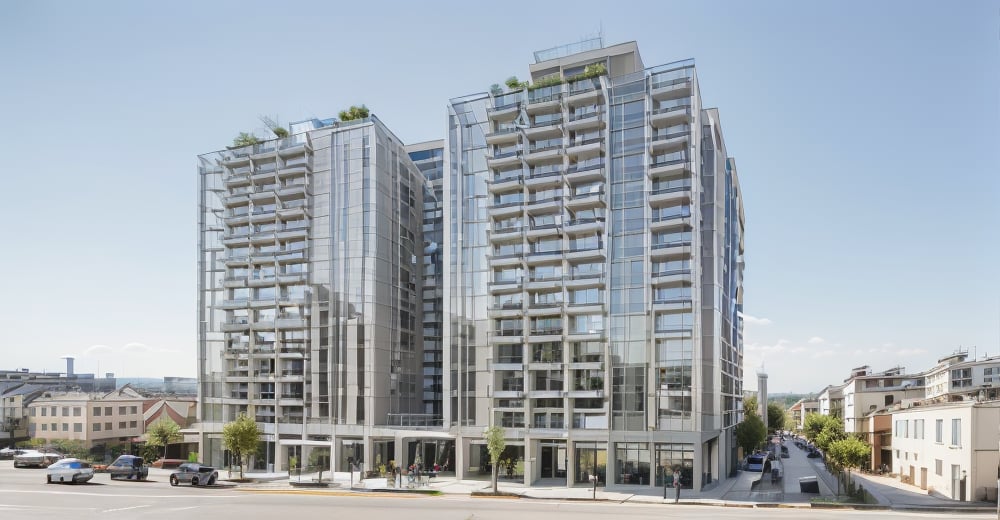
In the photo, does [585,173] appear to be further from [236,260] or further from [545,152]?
[236,260]

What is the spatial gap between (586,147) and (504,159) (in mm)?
8047

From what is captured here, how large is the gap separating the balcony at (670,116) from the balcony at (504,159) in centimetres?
1278

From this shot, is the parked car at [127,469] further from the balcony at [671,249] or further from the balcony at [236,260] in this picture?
the balcony at [671,249]

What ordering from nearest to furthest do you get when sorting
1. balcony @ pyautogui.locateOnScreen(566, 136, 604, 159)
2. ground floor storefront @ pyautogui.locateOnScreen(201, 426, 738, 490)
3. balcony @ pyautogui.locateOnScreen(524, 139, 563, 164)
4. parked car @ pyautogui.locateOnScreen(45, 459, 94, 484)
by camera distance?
parked car @ pyautogui.locateOnScreen(45, 459, 94, 484) → ground floor storefront @ pyautogui.locateOnScreen(201, 426, 738, 490) → balcony @ pyautogui.locateOnScreen(566, 136, 604, 159) → balcony @ pyautogui.locateOnScreen(524, 139, 563, 164)

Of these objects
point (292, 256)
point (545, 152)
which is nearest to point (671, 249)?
point (545, 152)

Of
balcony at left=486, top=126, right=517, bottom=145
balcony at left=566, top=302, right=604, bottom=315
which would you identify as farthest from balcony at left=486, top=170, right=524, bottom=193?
balcony at left=566, top=302, right=604, bottom=315

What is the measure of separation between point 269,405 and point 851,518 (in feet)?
179

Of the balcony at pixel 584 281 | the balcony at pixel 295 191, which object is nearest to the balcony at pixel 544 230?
the balcony at pixel 584 281

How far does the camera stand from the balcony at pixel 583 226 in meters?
56.9

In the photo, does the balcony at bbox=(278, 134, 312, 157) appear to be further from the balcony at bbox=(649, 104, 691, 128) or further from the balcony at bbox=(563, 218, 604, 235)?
the balcony at bbox=(649, 104, 691, 128)

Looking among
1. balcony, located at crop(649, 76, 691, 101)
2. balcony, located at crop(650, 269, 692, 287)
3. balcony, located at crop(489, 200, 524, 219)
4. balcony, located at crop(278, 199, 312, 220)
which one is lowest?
balcony, located at crop(650, 269, 692, 287)

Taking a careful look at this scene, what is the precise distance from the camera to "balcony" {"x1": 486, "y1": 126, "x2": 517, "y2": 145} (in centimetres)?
6091

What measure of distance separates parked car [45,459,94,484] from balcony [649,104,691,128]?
54095 millimetres

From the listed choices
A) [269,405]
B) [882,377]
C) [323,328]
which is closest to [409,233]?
[323,328]
